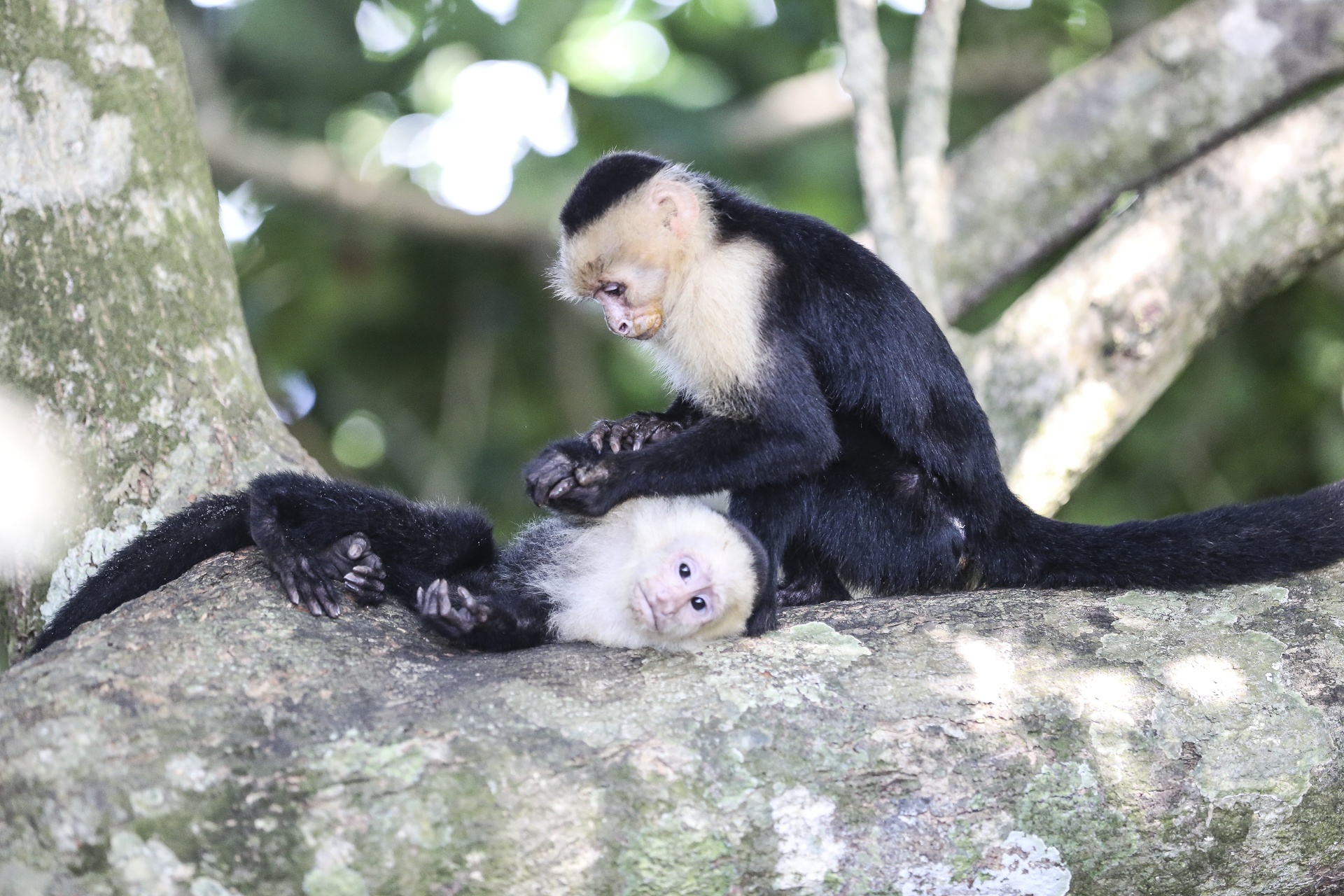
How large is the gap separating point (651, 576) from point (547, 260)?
9.91ft

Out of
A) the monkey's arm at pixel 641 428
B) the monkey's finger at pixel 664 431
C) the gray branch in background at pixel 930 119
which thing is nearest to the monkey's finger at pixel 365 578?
the monkey's arm at pixel 641 428

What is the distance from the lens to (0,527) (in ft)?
9.17

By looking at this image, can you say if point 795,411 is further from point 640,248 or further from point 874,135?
point 874,135

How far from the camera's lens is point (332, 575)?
2506 millimetres

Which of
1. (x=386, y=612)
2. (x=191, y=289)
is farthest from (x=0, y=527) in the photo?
(x=386, y=612)

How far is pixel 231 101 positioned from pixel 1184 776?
17.4 ft

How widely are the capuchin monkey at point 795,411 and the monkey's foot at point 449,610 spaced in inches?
19.7

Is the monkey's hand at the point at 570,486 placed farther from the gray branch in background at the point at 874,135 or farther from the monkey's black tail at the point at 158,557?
the gray branch in background at the point at 874,135

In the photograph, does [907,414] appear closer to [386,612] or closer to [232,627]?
[386,612]

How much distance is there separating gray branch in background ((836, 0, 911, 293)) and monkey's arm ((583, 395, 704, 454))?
0.98 metres

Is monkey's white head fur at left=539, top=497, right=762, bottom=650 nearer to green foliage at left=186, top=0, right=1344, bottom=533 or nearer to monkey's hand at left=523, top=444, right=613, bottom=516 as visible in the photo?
monkey's hand at left=523, top=444, right=613, bottom=516

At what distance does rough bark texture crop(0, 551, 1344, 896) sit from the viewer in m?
1.76

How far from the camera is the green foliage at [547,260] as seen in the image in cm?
546

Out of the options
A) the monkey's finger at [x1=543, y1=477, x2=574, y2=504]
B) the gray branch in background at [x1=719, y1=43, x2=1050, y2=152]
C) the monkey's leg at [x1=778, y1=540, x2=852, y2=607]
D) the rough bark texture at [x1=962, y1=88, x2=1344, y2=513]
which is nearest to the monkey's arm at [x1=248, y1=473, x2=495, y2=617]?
the monkey's finger at [x1=543, y1=477, x2=574, y2=504]
